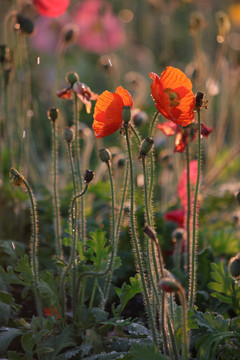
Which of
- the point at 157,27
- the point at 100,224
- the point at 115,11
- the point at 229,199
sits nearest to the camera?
the point at 100,224

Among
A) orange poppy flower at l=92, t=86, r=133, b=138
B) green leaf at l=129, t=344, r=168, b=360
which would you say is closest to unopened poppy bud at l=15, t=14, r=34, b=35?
orange poppy flower at l=92, t=86, r=133, b=138

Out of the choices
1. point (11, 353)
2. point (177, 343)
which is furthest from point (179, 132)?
point (11, 353)

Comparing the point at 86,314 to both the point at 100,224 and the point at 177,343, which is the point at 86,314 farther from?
the point at 100,224

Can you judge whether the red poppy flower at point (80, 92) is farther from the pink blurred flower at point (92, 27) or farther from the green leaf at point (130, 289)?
the pink blurred flower at point (92, 27)

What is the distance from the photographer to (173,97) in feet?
4.16

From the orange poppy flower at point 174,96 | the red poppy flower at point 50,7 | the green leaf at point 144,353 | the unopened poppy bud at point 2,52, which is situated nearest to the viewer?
the green leaf at point 144,353

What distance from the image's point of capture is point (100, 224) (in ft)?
6.88

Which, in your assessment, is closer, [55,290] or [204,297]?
[55,290]

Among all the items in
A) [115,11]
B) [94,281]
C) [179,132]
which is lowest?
[94,281]

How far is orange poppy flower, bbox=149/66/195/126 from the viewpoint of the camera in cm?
126

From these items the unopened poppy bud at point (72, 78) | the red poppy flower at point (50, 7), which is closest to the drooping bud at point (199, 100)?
the unopened poppy bud at point (72, 78)

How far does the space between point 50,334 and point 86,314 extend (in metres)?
0.13

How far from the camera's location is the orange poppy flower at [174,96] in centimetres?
126

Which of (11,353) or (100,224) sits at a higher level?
(100,224)
